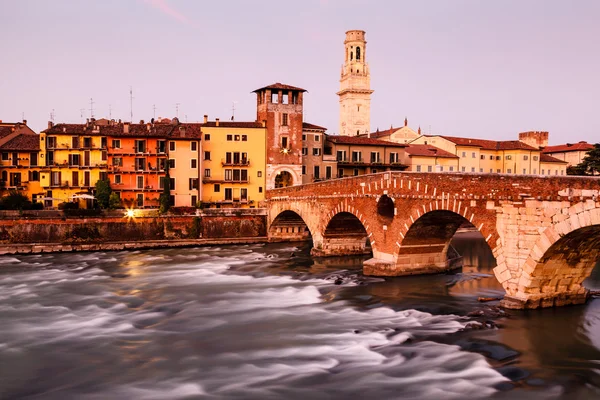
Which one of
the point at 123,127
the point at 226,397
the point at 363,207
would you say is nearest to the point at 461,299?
the point at 363,207

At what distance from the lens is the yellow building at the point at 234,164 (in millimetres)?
50688

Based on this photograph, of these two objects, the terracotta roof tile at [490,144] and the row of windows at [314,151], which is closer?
the row of windows at [314,151]

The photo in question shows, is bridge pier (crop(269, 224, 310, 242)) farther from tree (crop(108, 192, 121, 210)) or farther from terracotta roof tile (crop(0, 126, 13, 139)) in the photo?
terracotta roof tile (crop(0, 126, 13, 139))

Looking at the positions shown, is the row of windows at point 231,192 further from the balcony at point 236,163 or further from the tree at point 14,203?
the tree at point 14,203

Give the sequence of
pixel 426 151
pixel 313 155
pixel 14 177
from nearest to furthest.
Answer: pixel 14 177
pixel 313 155
pixel 426 151

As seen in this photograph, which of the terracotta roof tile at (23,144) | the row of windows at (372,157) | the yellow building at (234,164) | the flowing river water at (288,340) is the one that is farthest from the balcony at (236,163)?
the flowing river water at (288,340)

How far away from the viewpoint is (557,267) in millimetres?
18516

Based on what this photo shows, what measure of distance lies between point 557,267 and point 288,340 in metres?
9.85

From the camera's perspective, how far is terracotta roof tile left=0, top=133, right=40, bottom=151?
161 feet

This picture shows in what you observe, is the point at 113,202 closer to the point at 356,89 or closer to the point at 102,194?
the point at 102,194

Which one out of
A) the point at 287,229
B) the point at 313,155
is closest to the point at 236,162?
the point at 313,155

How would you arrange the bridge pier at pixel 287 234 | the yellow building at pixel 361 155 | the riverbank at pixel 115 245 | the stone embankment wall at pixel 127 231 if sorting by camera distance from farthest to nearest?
1. the yellow building at pixel 361 155
2. the bridge pier at pixel 287 234
3. the stone embankment wall at pixel 127 231
4. the riverbank at pixel 115 245

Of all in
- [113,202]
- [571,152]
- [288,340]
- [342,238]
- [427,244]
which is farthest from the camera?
[571,152]

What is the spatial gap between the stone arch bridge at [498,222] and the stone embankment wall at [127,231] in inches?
565
